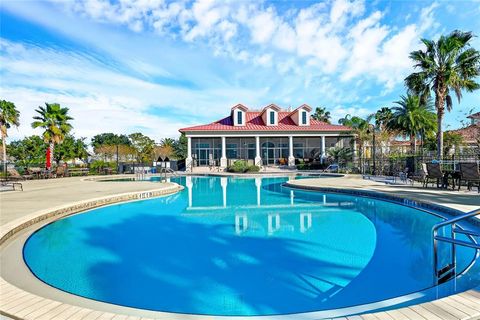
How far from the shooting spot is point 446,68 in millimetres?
15539

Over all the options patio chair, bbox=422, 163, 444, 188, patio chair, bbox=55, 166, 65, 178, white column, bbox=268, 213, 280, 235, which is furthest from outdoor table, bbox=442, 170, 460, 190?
patio chair, bbox=55, 166, 65, 178

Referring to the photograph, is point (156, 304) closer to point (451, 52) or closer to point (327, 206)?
point (327, 206)

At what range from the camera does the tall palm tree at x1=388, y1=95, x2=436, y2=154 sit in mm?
32188

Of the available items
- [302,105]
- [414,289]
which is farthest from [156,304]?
[302,105]

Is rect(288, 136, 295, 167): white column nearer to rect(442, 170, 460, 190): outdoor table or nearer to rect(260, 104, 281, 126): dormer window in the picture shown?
rect(260, 104, 281, 126): dormer window

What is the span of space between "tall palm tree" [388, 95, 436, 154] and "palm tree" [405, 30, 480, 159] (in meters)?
17.4

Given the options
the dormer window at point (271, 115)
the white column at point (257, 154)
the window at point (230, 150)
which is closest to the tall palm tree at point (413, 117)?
the dormer window at point (271, 115)

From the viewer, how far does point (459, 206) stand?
768cm

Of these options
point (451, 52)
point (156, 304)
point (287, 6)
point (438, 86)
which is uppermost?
point (287, 6)

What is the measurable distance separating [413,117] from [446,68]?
18.8 m

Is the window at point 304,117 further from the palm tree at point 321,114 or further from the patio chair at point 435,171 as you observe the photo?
the patio chair at point 435,171

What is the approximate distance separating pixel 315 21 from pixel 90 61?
14065mm

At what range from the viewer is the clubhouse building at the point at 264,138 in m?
31.0

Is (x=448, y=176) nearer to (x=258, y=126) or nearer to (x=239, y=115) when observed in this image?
(x=258, y=126)
